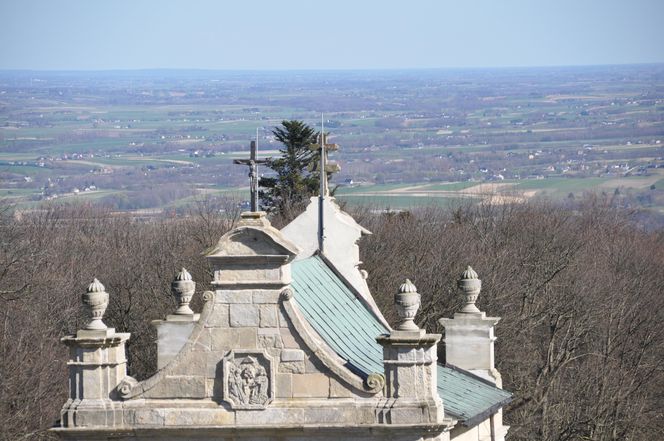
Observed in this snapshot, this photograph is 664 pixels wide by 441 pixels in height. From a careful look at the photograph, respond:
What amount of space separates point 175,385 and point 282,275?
2.17 m

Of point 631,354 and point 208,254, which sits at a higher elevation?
point 208,254

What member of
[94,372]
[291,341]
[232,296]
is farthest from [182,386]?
[291,341]

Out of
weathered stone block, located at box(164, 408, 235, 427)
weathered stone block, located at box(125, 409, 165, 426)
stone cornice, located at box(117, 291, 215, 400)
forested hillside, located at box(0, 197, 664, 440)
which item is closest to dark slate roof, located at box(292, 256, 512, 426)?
weathered stone block, located at box(164, 408, 235, 427)

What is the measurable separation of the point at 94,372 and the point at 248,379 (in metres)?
2.19

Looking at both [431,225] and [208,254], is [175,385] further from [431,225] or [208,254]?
[431,225]

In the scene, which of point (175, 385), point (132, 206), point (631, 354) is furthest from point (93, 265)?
point (132, 206)

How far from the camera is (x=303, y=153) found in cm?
10475

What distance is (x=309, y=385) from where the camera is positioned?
1294 inches

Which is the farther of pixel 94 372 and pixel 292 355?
pixel 94 372

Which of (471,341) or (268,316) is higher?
(268,316)

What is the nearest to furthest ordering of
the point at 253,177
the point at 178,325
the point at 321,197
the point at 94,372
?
the point at 94,372 → the point at 253,177 → the point at 178,325 → the point at 321,197

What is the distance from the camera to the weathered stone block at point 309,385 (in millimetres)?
32844

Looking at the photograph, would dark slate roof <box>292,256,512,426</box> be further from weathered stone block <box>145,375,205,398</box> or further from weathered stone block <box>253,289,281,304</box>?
weathered stone block <box>145,375,205,398</box>

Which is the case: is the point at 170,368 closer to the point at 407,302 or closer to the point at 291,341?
the point at 291,341
